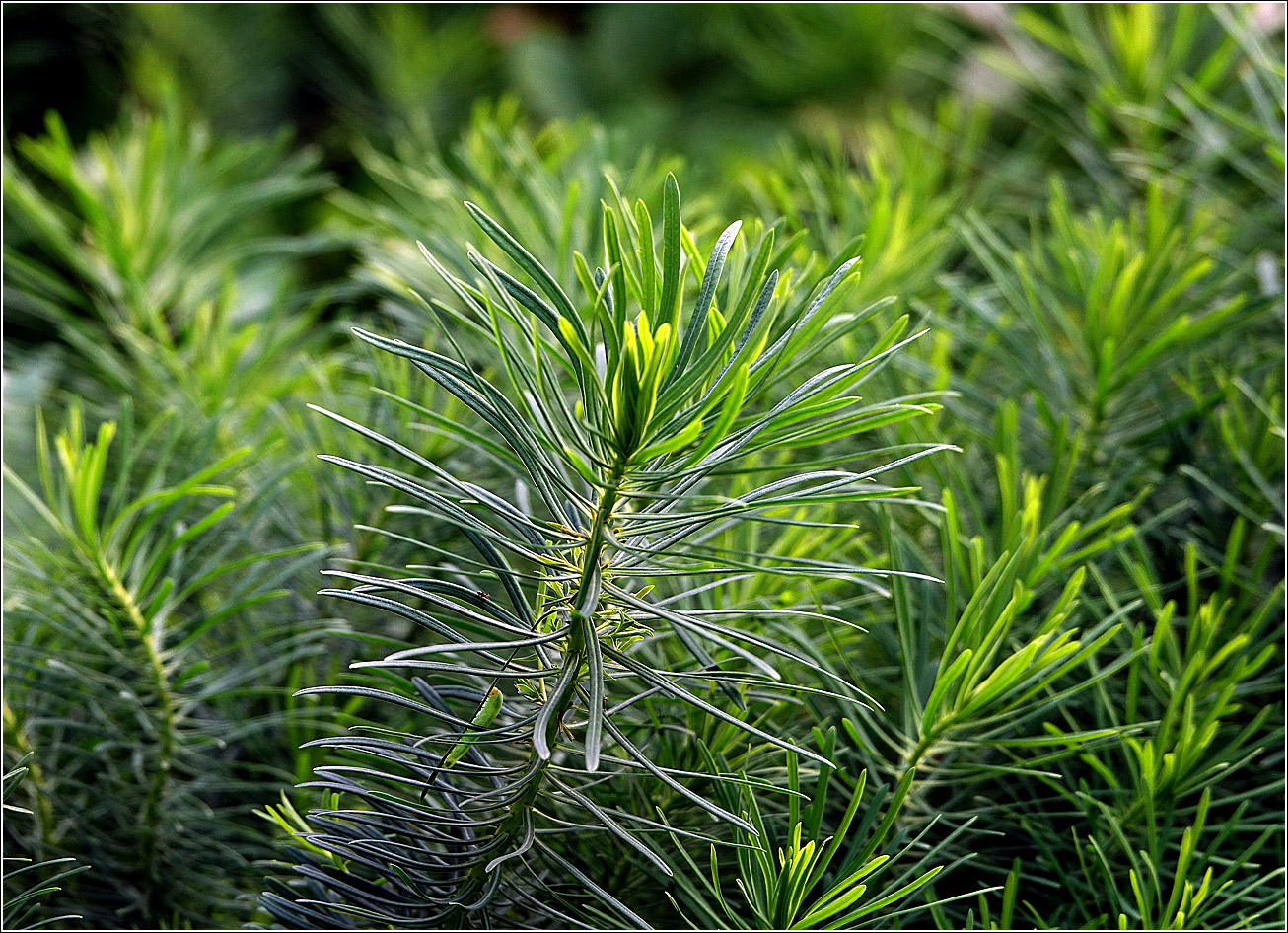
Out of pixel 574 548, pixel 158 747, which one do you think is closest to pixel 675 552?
pixel 574 548


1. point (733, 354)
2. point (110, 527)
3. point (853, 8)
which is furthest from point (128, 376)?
point (853, 8)

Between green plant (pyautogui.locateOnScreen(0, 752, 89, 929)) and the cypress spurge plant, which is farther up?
the cypress spurge plant

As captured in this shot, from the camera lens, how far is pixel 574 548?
0.18m

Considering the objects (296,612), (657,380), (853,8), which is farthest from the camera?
(853,8)

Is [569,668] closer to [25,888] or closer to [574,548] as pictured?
[574,548]

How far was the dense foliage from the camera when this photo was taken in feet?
0.57

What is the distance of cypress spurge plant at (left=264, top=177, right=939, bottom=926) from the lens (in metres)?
0.16

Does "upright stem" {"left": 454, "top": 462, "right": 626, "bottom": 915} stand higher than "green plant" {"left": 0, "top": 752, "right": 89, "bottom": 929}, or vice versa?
"upright stem" {"left": 454, "top": 462, "right": 626, "bottom": 915}

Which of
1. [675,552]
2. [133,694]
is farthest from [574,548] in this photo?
[133,694]

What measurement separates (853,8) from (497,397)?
21.5 inches

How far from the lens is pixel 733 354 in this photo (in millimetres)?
179

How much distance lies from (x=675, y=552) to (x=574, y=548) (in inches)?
0.8

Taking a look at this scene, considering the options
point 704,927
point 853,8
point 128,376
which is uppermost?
point 853,8

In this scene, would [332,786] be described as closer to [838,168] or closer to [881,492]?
[881,492]
